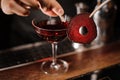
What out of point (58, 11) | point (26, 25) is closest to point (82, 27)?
point (58, 11)

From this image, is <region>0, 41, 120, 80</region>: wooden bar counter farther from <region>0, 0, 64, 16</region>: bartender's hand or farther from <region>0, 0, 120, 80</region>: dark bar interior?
<region>0, 0, 64, 16</region>: bartender's hand

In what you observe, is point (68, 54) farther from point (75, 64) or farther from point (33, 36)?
point (33, 36)

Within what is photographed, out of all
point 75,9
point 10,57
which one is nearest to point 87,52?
point 75,9

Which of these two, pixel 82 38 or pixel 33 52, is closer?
pixel 82 38

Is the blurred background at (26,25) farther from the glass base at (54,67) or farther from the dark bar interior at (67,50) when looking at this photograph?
the glass base at (54,67)

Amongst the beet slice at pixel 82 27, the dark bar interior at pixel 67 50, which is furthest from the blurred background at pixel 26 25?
the beet slice at pixel 82 27

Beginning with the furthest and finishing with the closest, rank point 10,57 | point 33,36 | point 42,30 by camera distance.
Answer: point 33,36 < point 10,57 < point 42,30

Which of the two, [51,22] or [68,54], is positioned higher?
[51,22]
